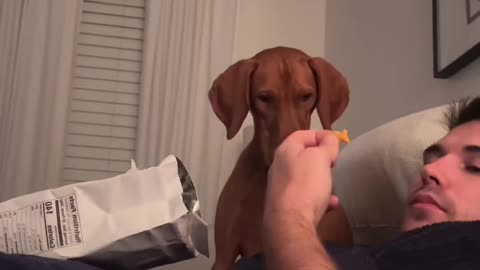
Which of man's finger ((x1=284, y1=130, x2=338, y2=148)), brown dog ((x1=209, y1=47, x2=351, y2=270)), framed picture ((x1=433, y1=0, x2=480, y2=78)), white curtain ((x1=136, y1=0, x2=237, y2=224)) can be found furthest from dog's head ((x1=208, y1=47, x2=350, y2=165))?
white curtain ((x1=136, y1=0, x2=237, y2=224))

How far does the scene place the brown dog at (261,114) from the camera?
124 centimetres

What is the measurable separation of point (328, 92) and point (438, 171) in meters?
0.52

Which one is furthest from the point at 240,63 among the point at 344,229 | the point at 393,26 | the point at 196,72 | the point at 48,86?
the point at 48,86

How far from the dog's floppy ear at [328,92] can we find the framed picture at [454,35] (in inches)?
12.1

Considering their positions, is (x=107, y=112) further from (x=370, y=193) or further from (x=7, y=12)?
(x=370, y=193)

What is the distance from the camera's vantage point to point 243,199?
1.27 metres

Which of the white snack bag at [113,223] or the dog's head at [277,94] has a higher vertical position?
the dog's head at [277,94]

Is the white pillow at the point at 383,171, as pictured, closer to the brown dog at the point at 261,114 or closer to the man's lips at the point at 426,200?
the brown dog at the point at 261,114

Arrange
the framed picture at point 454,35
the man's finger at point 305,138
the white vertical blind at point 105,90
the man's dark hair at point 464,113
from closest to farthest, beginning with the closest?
1. the man's finger at point 305,138
2. the man's dark hair at point 464,113
3. the framed picture at point 454,35
4. the white vertical blind at point 105,90

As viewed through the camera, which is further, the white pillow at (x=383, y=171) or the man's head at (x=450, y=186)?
the white pillow at (x=383, y=171)

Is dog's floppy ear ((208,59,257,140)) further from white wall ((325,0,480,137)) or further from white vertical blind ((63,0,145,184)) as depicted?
white vertical blind ((63,0,145,184))

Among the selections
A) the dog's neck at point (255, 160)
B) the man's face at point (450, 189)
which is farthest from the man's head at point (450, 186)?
the dog's neck at point (255, 160)

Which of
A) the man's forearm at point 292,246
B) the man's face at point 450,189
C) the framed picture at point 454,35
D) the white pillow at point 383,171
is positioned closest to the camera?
the man's forearm at point 292,246

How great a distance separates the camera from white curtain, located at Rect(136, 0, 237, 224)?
A: 2311mm
